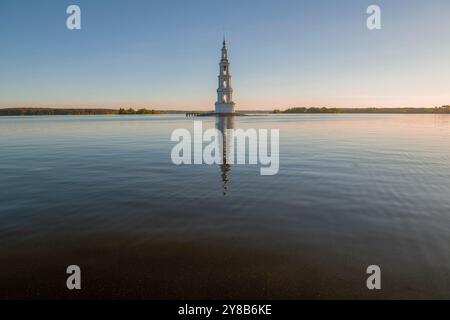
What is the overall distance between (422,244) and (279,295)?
12.8ft

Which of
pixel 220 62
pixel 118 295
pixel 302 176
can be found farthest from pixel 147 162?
pixel 220 62

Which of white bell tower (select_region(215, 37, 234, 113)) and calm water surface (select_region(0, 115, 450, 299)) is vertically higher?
white bell tower (select_region(215, 37, 234, 113))

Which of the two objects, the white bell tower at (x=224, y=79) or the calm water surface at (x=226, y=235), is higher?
the white bell tower at (x=224, y=79)

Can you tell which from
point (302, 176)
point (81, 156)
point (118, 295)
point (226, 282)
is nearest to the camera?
point (118, 295)

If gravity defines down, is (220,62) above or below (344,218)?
above

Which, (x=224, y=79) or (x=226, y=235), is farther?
(x=224, y=79)

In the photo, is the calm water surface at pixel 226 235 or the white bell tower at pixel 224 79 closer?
the calm water surface at pixel 226 235

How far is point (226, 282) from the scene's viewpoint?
5.05 metres

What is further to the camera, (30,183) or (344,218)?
(30,183)

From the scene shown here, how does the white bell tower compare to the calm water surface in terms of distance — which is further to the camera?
the white bell tower

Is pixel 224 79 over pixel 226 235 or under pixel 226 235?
over
